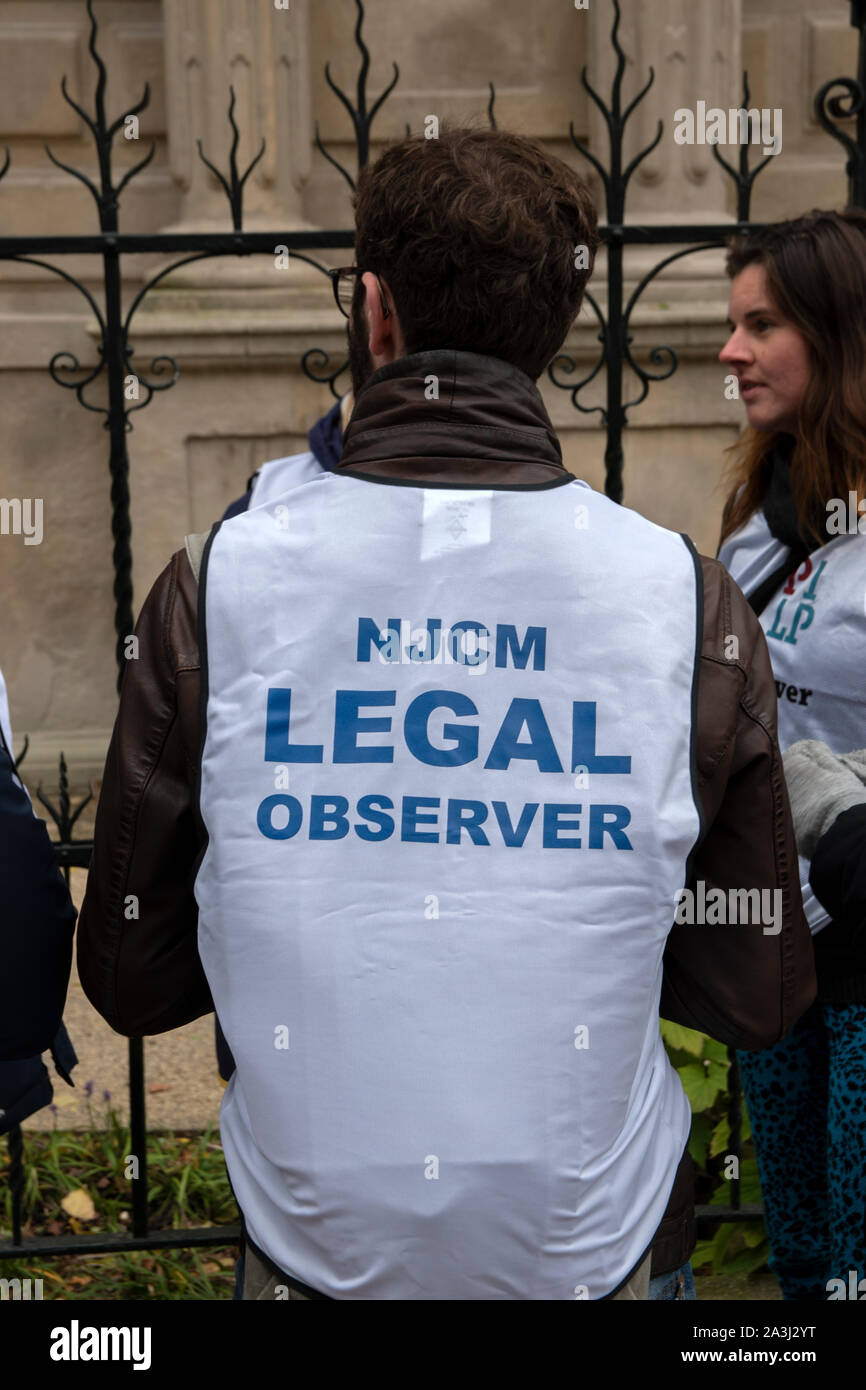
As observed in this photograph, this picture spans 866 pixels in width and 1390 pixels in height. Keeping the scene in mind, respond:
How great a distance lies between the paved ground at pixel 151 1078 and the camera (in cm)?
390

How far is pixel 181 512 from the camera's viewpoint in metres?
6.32

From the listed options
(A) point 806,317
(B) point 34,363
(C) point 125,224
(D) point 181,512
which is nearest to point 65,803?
(A) point 806,317

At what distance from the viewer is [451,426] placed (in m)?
1.50

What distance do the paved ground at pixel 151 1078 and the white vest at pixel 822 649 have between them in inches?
84.1

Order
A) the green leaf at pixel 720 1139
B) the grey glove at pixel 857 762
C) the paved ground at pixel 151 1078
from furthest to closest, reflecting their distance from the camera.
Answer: the paved ground at pixel 151 1078, the green leaf at pixel 720 1139, the grey glove at pixel 857 762

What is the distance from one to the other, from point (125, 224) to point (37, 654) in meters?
1.98

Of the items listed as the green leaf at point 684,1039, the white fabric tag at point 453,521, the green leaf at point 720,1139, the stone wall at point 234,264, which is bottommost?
the green leaf at point 720,1139

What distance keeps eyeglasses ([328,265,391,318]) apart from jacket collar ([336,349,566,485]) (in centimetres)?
8

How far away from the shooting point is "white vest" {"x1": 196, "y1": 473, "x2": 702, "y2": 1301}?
4.51 ft

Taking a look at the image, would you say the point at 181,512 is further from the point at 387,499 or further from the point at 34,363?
the point at 387,499

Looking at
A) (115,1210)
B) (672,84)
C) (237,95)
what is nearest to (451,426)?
(115,1210)

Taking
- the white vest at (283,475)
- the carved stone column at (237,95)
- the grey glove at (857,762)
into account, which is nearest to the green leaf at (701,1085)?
the grey glove at (857,762)

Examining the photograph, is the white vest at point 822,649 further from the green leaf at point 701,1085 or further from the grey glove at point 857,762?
the green leaf at point 701,1085

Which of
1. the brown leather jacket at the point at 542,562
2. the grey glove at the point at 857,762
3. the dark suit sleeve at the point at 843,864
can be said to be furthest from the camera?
the grey glove at the point at 857,762
